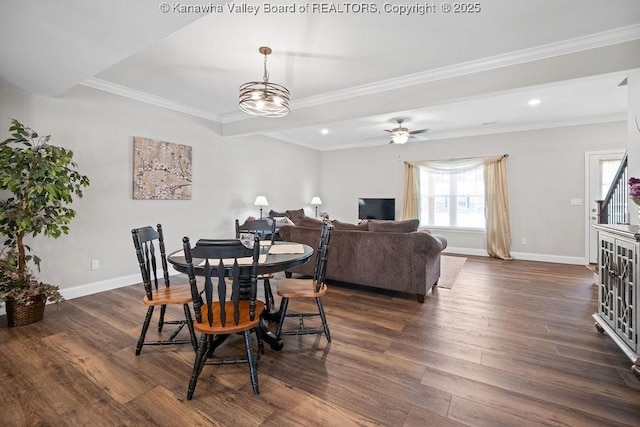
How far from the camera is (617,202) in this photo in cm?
352

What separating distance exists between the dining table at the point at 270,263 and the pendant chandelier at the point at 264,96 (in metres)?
1.38

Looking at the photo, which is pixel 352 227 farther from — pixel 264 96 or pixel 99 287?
pixel 99 287

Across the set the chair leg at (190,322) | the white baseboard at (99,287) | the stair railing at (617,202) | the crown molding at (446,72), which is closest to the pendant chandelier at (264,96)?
the crown molding at (446,72)

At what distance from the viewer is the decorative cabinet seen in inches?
73.5

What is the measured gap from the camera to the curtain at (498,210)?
5797mm

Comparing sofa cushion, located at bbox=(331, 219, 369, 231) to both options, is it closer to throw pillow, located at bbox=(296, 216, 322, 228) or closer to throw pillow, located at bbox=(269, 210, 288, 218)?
throw pillow, located at bbox=(296, 216, 322, 228)

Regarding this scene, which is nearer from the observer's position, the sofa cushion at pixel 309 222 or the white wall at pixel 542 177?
the sofa cushion at pixel 309 222

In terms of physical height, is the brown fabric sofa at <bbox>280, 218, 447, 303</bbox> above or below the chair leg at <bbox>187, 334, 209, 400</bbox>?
above

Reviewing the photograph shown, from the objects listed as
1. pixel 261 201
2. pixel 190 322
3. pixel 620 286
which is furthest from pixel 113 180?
pixel 620 286

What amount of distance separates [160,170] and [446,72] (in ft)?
13.2

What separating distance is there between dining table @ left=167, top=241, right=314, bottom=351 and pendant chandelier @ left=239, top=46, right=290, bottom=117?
1383 mm

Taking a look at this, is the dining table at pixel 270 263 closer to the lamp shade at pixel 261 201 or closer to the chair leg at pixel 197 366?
the chair leg at pixel 197 366

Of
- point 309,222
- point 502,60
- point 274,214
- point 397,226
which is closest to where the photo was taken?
point 502,60

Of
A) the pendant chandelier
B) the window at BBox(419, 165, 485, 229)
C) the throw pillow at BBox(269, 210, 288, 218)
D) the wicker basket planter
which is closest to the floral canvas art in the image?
the wicker basket planter
